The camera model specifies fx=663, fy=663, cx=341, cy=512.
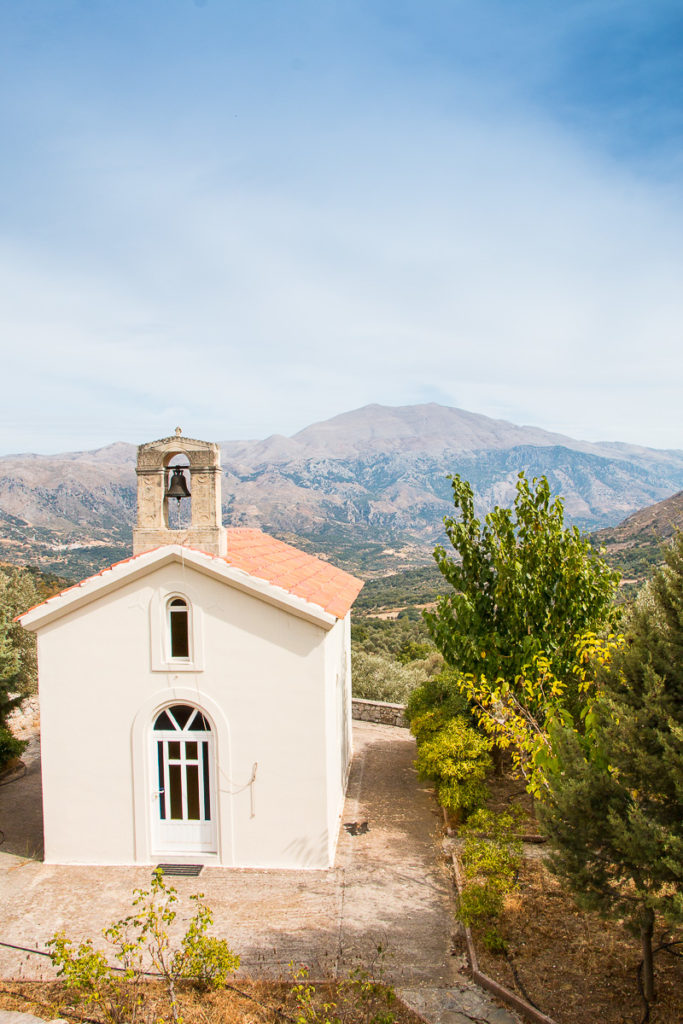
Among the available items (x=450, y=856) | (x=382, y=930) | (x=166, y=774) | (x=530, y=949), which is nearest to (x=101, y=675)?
(x=166, y=774)

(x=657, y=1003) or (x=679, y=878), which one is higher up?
(x=679, y=878)

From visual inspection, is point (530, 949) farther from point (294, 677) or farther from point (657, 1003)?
point (294, 677)

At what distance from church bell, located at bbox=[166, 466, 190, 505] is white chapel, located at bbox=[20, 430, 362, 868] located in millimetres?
1214

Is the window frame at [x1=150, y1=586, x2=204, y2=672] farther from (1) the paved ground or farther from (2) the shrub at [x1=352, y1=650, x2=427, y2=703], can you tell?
(2) the shrub at [x1=352, y1=650, x2=427, y2=703]

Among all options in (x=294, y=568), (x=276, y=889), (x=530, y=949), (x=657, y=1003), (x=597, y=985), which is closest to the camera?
(x=657, y=1003)

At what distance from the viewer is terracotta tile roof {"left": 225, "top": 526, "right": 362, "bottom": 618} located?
12.1 m

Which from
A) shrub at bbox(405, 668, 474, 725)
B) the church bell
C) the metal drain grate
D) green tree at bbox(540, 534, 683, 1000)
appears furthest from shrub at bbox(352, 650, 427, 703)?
green tree at bbox(540, 534, 683, 1000)

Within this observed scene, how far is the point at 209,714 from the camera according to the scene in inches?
456

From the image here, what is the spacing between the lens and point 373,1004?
8.11m

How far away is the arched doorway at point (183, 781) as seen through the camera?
11758 mm

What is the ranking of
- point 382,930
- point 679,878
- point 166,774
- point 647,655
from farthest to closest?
1. point 166,774
2. point 382,930
3. point 647,655
4. point 679,878

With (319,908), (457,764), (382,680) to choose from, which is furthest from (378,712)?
(319,908)

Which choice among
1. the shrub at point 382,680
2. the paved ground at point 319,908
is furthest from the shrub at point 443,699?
the shrub at point 382,680

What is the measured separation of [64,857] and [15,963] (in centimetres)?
293
